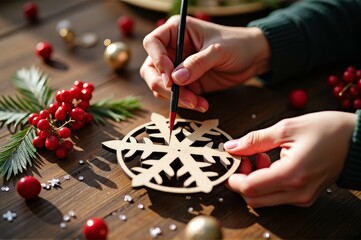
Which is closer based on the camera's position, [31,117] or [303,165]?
[303,165]

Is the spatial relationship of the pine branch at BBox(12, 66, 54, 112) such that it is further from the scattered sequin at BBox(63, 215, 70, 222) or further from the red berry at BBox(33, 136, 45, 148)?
the scattered sequin at BBox(63, 215, 70, 222)

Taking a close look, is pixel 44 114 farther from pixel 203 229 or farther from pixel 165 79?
pixel 203 229

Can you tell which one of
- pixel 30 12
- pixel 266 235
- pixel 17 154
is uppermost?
pixel 30 12

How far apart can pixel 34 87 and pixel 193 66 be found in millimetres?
377

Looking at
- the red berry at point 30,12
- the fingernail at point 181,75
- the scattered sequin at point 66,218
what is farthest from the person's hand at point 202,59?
the red berry at point 30,12

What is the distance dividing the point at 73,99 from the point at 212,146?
310mm

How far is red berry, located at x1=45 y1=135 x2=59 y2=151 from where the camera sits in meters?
0.88

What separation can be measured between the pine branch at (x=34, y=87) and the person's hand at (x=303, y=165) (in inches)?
17.6

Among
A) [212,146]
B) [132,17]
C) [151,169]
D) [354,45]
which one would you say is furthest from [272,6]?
[151,169]

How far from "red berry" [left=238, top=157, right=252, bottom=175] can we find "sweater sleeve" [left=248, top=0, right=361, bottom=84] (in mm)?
321

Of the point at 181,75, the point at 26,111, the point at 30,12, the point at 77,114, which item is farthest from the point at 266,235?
the point at 30,12

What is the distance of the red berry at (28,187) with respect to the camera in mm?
776

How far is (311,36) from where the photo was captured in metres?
1.12

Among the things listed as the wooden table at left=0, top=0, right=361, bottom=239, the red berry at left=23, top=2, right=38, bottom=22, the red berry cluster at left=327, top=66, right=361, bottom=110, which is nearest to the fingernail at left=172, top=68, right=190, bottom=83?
the wooden table at left=0, top=0, right=361, bottom=239
